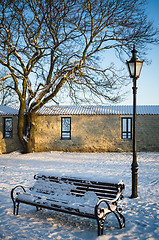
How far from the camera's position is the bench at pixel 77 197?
3.65 meters

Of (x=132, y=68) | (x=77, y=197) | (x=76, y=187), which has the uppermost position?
(x=132, y=68)

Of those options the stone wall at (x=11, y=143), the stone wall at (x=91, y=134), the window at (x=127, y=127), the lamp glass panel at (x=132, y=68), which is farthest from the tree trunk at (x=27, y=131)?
the lamp glass panel at (x=132, y=68)

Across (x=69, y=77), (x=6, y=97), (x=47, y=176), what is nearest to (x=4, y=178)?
(x=47, y=176)

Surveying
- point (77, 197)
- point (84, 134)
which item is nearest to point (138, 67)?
point (77, 197)

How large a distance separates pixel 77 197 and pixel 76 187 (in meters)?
0.21

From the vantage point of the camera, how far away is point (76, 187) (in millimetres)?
4422

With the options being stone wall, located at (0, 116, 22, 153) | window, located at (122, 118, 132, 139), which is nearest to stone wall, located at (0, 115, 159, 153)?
stone wall, located at (0, 116, 22, 153)

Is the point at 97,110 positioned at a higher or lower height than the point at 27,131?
higher

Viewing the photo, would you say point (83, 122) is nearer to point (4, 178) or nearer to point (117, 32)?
point (117, 32)

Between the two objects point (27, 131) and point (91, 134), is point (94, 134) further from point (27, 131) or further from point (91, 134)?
point (27, 131)

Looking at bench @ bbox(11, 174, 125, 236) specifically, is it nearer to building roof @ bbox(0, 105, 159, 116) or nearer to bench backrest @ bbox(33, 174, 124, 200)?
bench backrest @ bbox(33, 174, 124, 200)

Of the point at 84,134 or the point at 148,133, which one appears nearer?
the point at 148,133

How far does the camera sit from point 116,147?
645 inches

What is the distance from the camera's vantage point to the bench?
365 centimetres
